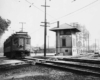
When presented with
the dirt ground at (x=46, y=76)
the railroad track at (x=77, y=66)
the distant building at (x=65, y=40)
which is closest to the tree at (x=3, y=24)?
the distant building at (x=65, y=40)

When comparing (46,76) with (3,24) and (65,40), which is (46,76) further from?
(3,24)

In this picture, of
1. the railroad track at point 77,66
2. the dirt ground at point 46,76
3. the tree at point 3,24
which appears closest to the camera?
the dirt ground at point 46,76

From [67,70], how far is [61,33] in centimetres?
2101

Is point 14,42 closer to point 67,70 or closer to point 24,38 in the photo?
point 24,38

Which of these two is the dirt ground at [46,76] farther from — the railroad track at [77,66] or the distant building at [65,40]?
the distant building at [65,40]

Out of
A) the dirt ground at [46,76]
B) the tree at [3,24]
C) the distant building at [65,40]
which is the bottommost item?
the dirt ground at [46,76]

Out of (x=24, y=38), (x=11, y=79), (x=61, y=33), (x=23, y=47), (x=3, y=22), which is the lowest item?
(x=11, y=79)

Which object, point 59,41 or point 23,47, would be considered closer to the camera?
point 23,47

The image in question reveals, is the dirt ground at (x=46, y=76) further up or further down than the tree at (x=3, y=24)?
further down

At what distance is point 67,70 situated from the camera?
7.46 metres

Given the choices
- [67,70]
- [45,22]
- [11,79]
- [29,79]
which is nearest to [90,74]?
[67,70]

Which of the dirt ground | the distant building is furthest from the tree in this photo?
the dirt ground

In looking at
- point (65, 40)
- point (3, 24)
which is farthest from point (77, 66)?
point (3, 24)

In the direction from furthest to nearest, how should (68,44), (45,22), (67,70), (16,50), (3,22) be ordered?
1. (3,22)
2. (68,44)
3. (45,22)
4. (16,50)
5. (67,70)
